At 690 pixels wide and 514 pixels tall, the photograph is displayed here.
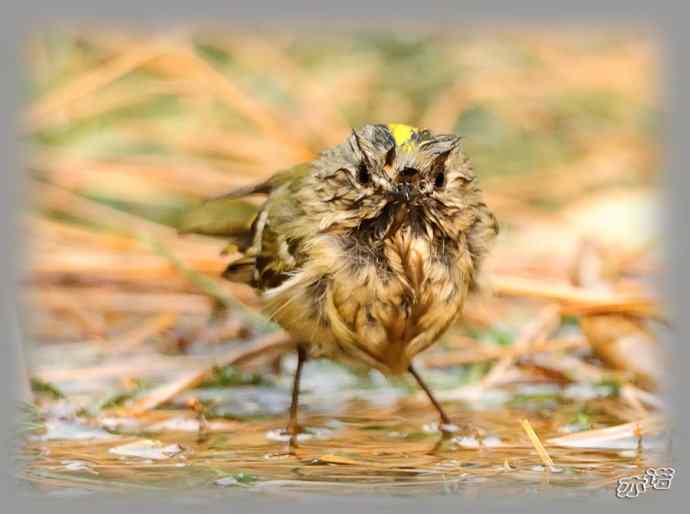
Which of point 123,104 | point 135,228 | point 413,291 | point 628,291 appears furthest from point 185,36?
point 413,291

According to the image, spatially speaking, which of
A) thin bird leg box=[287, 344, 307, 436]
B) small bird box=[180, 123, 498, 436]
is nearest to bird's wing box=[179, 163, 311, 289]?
small bird box=[180, 123, 498, 436]

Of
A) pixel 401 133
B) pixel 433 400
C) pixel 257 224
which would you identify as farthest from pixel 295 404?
pixel 401 133

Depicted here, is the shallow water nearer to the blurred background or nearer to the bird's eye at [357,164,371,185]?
the blurred background

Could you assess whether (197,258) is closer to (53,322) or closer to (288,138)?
(53,322)

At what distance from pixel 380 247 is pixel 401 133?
353 millimetres

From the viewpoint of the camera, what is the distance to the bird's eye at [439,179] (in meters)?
3.69

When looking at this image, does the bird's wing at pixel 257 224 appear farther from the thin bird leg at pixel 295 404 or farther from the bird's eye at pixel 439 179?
the bird's eye at pixel 439 179

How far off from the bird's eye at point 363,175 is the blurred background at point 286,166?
64cm

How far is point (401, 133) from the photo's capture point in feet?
12.1

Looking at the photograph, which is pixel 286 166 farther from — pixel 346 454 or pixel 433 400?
pixel 346 454

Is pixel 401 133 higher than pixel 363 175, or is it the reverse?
pixel 401 133

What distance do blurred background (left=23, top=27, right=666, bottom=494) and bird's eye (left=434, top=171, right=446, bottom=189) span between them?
0.52 m

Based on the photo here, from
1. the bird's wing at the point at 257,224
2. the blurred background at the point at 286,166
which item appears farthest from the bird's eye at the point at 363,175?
the blurred background at the point at 286,166

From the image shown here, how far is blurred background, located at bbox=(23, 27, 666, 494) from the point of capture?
4617mm
